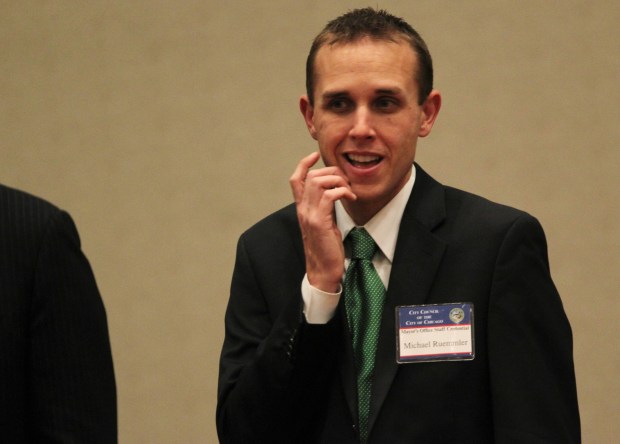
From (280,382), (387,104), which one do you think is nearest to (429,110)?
(387,104)

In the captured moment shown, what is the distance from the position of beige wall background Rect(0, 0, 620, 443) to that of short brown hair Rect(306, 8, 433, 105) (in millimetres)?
1475

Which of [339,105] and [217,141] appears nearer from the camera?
Answer: [339,105]

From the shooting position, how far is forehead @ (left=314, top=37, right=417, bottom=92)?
245 centimetres

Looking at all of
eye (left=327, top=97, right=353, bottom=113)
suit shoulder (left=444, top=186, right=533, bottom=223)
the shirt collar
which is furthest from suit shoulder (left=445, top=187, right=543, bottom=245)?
eye (left=327, top=97, right=353, bottom=113)

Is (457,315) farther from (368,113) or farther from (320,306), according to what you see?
(368,113)

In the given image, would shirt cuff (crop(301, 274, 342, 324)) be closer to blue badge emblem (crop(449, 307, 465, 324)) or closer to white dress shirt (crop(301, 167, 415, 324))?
white dress shirt (crop(301, 167, 415, 324))

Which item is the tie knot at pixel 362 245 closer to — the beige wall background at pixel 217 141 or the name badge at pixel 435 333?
the name badge at pixel 435 333

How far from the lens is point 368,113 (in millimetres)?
2424

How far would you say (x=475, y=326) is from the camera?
2.36 meters

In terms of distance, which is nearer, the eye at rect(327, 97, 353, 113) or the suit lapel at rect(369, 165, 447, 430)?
the suit lapel at rect(369, 165, 447, 430)

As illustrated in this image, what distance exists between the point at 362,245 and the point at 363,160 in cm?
21

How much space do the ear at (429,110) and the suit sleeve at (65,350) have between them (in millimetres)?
1188

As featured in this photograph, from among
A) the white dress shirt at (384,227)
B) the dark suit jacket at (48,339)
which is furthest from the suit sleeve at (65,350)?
the white dress shirt at (384,227)

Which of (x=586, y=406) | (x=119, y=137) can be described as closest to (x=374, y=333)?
(x=586, y=406)
